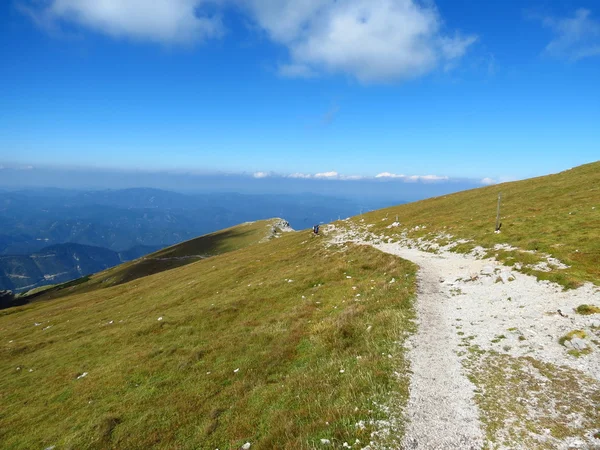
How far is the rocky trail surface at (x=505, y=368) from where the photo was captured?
9.29 meters

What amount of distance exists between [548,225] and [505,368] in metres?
27.0

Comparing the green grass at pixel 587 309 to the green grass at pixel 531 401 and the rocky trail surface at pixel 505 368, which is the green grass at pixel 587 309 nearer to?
the rocky trail surface at pixel 505 368

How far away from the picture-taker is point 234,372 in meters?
17.6

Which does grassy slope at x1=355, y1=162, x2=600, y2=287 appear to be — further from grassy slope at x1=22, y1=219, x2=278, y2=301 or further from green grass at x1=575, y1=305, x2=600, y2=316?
grassy slope at x1=22, y1=219, x2=278, y2=301

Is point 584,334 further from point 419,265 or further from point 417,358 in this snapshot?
point 419,265

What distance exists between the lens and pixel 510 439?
897cm

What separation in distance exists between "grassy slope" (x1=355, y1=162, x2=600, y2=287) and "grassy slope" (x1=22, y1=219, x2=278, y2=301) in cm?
8799

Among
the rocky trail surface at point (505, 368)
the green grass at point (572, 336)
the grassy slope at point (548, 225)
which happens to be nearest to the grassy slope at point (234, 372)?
the rocky trail surface at point (505, 368)

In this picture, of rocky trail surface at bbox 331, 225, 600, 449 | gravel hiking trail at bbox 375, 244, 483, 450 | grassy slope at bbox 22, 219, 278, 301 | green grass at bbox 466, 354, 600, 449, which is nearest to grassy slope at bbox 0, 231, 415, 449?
gravel hiking trail at bbox 375, 244, 483, 450

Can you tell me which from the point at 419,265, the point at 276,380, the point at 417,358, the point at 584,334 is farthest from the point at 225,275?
the point at 584,334

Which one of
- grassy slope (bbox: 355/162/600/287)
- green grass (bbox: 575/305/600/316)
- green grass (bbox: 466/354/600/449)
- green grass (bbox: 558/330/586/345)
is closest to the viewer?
green grass (bbox: 466/354/600/449)

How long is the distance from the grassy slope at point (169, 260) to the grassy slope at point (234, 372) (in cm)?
8600

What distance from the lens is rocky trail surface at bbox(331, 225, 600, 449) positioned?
9289 mm

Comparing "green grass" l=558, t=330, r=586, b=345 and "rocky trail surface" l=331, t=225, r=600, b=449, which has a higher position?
"green grass" l=558, t=330, r=586, b=345
